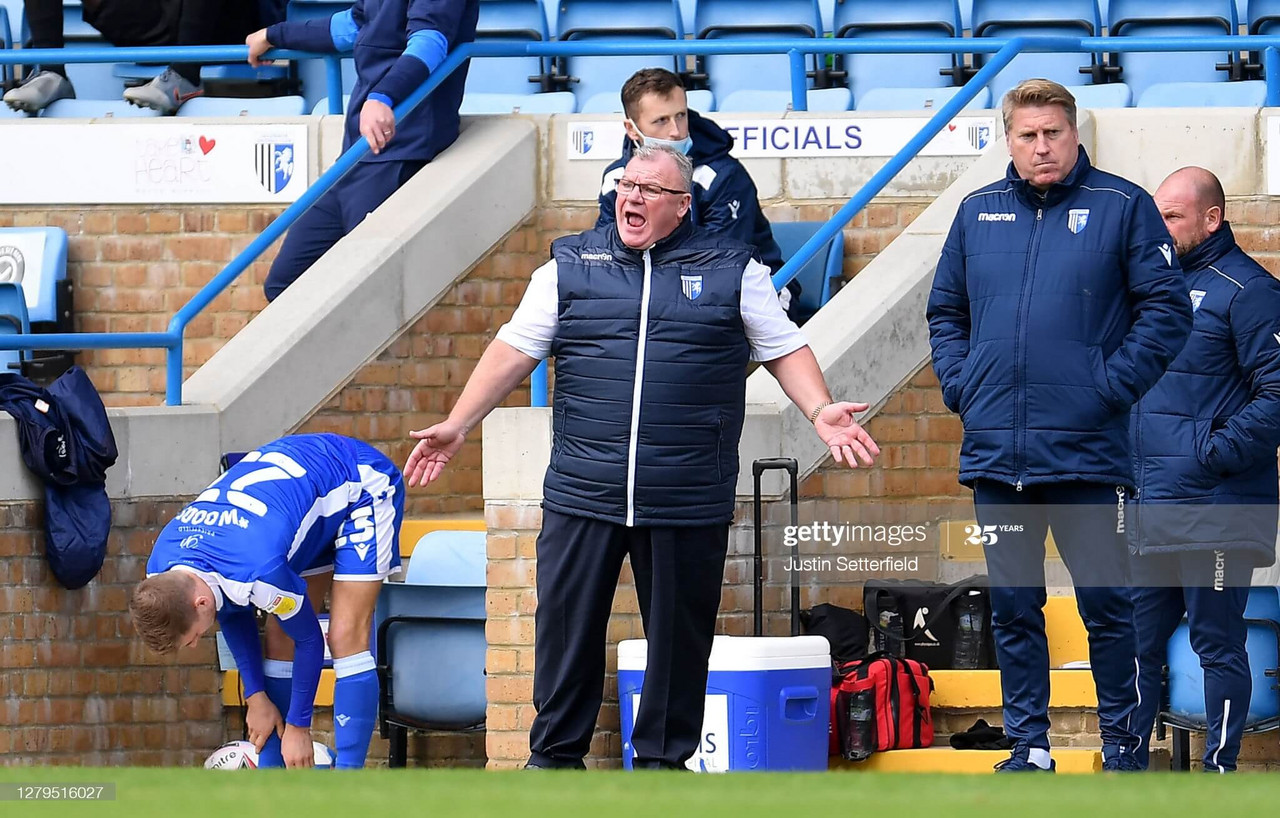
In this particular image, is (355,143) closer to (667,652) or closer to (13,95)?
(13,95)

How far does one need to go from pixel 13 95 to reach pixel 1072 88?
502 cm

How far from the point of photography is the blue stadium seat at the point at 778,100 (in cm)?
→ 895

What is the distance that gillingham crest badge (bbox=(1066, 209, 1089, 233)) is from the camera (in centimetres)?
522

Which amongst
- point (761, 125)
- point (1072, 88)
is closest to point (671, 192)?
point (761, 125)

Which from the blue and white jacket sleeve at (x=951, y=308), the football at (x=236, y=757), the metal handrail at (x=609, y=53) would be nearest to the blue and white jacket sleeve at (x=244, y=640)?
the football at (x=236, y=757)

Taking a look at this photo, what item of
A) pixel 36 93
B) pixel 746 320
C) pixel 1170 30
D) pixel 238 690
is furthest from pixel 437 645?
pixel 1170 30

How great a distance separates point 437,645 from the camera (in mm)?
7168

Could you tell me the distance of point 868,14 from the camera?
32.0ft

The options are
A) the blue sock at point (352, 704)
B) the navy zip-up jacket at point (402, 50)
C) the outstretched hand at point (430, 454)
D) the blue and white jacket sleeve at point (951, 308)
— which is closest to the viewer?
the outstretched hand at point (430, 454)

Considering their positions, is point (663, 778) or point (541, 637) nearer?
point (663, 778)

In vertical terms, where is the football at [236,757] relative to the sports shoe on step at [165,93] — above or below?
below

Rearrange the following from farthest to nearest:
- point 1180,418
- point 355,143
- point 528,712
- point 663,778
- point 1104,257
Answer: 1. point 355,143
2. point 528,712
3. point 1180,418
4. point 1104,257
5. point 663,778

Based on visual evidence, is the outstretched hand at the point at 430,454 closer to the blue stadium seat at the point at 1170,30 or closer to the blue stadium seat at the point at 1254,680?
the blue stadium seat at the point at 1254,680

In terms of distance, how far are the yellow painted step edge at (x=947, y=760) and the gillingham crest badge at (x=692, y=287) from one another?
1.90 metres
